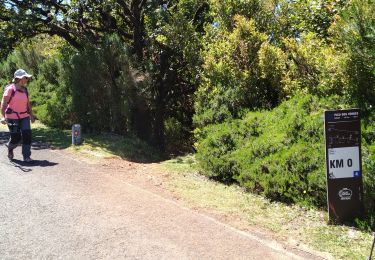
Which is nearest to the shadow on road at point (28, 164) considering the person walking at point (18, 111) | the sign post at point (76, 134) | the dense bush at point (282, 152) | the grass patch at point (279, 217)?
the person walking at point (18, 111)

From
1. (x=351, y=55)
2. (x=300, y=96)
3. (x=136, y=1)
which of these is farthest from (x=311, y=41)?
(x=136, y=1)

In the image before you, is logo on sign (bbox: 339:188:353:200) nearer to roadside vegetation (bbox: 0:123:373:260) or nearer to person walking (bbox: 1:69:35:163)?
roadside vegetation (bbox: 0:123:373:260)

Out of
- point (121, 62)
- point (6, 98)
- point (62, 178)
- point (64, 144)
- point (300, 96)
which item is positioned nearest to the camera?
point (300, 96)

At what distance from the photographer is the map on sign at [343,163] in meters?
5.94

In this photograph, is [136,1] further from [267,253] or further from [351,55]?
[267,253]

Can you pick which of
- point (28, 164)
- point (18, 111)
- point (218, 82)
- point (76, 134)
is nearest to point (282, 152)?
point (218, 82)

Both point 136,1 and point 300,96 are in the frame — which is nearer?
point 300,96

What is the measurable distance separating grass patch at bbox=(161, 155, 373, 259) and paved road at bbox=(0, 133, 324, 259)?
1.31 ft

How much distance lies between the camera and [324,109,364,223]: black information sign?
5941 mm

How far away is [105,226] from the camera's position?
5.86 metres

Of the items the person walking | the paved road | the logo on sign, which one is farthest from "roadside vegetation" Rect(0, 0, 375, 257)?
the person walking

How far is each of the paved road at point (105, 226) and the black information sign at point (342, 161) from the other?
1.14 metres

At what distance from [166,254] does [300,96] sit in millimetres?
3752

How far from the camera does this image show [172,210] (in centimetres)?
659
